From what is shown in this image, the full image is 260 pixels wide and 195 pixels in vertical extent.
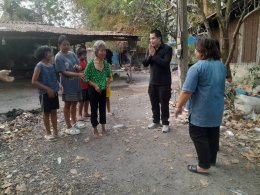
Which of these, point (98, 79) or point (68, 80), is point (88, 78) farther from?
point (68, 80)

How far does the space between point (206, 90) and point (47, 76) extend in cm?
266

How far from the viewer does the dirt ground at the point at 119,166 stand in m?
3.19

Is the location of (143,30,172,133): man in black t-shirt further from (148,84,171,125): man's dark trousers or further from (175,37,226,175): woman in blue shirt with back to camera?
(175,37,226,175): woman in blue shirt with back to camera

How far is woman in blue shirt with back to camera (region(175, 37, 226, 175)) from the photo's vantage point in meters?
3.10

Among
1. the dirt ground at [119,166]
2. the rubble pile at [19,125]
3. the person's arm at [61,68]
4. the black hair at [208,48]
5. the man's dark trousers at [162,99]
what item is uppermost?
the black hair at [208,48]

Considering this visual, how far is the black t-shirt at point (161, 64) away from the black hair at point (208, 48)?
1.38m

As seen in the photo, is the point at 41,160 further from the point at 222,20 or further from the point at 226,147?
the point at 222,20

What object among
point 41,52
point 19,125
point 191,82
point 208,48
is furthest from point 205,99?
point 19,125

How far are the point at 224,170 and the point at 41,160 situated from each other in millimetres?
2666

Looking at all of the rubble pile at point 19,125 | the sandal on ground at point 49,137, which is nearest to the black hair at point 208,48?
the sandal on ground at point 49,137

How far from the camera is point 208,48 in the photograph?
3131 mm

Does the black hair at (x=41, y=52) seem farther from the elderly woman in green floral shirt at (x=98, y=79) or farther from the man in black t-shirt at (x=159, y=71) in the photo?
the man in black t-shirt at (x=159, y=71)

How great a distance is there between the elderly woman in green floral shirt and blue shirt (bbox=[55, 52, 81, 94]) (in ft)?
1.44

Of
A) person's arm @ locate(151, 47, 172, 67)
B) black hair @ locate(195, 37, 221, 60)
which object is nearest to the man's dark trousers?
person's arm @ locate(151, 47, 172, 67)
